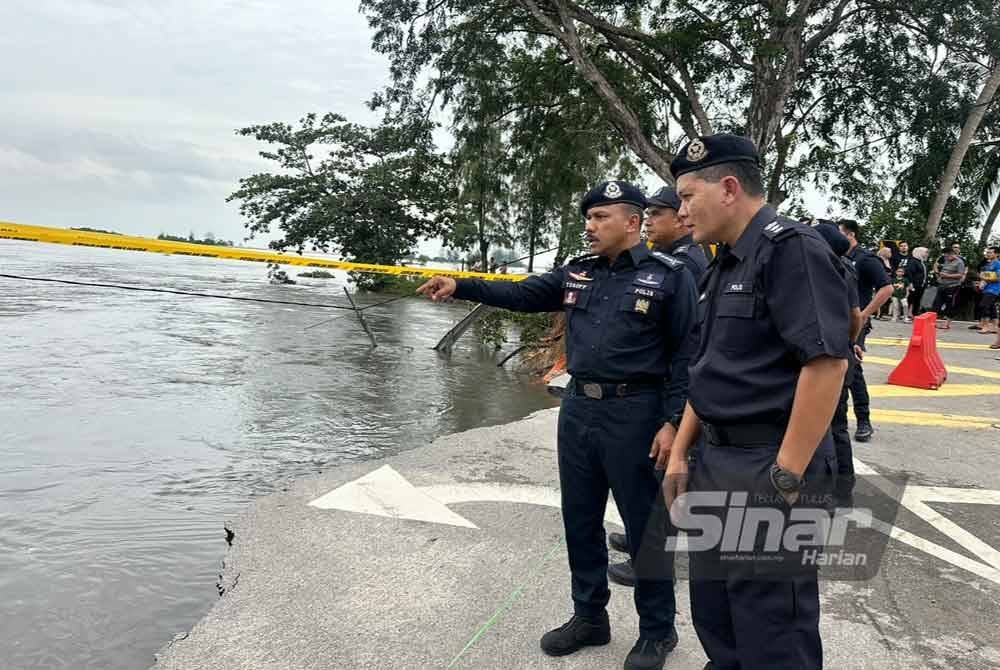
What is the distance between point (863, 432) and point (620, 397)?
4563mm

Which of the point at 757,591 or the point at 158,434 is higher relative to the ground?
the point at 757,591

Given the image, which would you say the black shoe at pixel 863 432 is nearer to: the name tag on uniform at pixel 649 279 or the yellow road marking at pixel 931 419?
the yellow road marking at pixel 931 419

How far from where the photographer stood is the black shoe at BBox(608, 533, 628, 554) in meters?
4.02

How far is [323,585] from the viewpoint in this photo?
3342 millimetres

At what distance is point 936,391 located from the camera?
884 cm

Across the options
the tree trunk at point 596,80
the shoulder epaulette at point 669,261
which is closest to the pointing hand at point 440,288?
the shoulder epaulette at point 669,261

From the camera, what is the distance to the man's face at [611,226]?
2.88m

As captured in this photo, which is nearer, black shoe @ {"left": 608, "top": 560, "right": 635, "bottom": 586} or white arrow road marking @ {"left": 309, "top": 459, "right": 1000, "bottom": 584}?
black shoe @ {"left": 608, "top": 560, "right": 635, "bottom": 586}

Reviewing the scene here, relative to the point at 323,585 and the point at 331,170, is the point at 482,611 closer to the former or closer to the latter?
the point at 323,585

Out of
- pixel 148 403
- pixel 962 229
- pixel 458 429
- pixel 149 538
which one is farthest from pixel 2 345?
pixel 962 229

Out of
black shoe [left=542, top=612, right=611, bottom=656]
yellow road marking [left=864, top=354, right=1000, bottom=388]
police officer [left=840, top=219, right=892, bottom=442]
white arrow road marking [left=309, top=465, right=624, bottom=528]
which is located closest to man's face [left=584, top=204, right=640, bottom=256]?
black shoe [left=542, top=612, right=611, bottom=656]

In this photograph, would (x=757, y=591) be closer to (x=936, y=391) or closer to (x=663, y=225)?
(x=663, y=225)

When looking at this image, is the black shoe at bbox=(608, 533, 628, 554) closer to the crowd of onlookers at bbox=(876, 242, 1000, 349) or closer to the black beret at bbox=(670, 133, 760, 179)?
the black beret at bbox=(670, 133, 760, 179)

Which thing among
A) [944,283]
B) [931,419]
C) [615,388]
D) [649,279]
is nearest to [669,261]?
[649,279]
